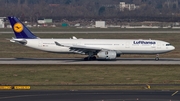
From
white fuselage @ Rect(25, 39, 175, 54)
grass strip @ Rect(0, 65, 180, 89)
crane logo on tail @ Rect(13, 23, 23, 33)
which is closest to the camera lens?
grass strip @ Rect(0, 65, 180, 89)

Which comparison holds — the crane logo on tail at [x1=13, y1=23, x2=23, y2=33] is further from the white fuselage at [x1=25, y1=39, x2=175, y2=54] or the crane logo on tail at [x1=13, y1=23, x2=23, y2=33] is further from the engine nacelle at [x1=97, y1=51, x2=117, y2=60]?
the engine nacelle at [x1=97, y1=51, x2=117, y2=60]

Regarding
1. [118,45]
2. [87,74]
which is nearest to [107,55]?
[118,45]

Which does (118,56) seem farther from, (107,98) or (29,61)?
(107,98)

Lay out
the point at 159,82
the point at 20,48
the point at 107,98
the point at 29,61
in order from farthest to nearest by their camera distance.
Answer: the point at 20,48 < the point at 29,61 < the point at 159,82 < the point at 107,98

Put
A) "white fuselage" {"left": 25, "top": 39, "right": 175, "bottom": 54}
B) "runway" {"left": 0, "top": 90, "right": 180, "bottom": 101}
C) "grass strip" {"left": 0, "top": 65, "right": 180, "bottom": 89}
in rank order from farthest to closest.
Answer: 1. "white fuselage" {"left": 25, "top": 39, "right": 175, "bottom": 54}
2. "grass strip" {"left": 0, "top": 65, "right": 180, "bottom": 89}
3. "runway" {"left": 0, "top": 90, "right": 180, "bottom": 101}

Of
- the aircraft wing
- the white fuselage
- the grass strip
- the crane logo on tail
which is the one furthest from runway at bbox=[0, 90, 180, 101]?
the crane logo on tail

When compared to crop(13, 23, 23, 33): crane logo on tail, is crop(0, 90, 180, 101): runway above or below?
below

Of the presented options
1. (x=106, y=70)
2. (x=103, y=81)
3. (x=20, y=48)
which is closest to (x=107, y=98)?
(x=103, y=81)

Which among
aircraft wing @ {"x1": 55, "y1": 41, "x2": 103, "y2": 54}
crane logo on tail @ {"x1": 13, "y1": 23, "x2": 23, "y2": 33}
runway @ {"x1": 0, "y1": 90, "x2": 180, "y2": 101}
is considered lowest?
aircraft wing @ {"x1": 55, "y1": 41, "x2": 103, "y2": 54}

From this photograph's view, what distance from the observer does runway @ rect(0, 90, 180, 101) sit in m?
37.7

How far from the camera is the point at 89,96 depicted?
39188 millimetres

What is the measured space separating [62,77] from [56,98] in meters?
14.2

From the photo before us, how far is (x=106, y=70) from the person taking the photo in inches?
2277

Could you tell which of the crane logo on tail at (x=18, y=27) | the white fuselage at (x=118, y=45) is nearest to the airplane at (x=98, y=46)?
the white fuselage at (x=118, y=45)
